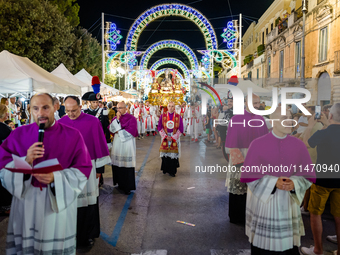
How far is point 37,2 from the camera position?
17844mm

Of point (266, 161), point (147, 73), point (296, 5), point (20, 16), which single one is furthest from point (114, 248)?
point (147, 73)

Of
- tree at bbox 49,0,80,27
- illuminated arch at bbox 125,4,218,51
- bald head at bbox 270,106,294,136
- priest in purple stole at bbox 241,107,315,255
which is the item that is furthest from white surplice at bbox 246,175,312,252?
tree at bbox 49,0,80,27

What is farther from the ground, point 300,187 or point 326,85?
point 326,85

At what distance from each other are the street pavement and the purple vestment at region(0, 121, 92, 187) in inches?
66.7

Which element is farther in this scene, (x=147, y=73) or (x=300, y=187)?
(x=147, y=73)

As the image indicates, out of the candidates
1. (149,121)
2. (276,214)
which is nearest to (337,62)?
(149,121)

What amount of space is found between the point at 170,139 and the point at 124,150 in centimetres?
184

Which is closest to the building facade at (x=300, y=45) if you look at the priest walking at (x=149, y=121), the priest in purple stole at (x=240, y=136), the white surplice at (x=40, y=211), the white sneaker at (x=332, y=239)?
the priest in purple stole at (x=240, y=136)

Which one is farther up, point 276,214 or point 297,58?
point 297,58

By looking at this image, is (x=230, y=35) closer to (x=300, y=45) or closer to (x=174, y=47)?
(x=300, y=45)

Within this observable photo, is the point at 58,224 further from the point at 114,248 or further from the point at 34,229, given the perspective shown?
the point at 114,248

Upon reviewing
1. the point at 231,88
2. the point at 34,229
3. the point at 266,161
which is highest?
the point at 231,88

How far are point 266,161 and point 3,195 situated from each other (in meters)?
4.36

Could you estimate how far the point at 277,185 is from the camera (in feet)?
9.32
